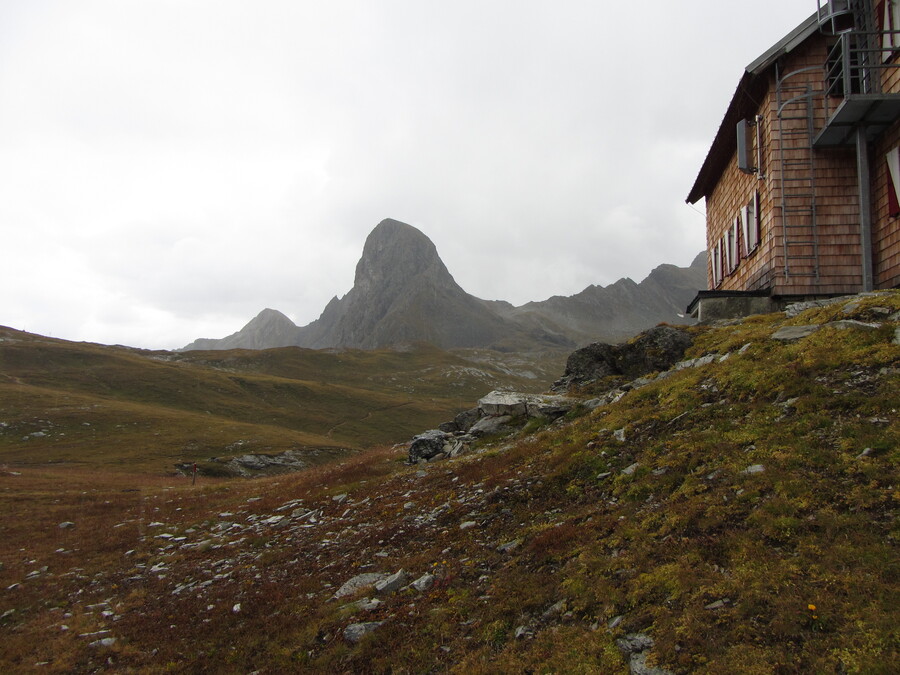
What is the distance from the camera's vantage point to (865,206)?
78.7ft

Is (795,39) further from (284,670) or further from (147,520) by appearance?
(147,520)

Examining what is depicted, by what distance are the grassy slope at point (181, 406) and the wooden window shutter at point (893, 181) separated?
67.7 metres

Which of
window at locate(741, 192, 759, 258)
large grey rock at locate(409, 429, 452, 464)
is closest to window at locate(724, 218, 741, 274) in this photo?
window at locate(741, 192, 759, 258)

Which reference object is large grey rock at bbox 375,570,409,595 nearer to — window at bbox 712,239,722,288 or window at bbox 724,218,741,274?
window at bbox 724,218,741,274

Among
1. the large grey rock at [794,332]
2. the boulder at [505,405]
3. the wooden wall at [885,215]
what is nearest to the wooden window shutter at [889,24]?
the wooden wall at [885,215]

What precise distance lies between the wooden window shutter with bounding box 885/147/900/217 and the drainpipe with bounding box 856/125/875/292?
779mm

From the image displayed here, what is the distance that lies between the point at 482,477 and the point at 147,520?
17.8 metres

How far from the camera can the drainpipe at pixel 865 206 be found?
930 inches

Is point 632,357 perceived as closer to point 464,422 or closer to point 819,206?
point 464,422

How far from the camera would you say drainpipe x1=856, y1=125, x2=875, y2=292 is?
77.5 feet

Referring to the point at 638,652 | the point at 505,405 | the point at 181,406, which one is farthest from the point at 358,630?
the point at 181,406

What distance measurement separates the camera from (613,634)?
738cm

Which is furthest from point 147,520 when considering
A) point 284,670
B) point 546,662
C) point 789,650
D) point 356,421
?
point 356,421

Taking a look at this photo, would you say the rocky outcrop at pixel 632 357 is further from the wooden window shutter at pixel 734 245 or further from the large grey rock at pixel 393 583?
the large grey rock at pixel 393 583
